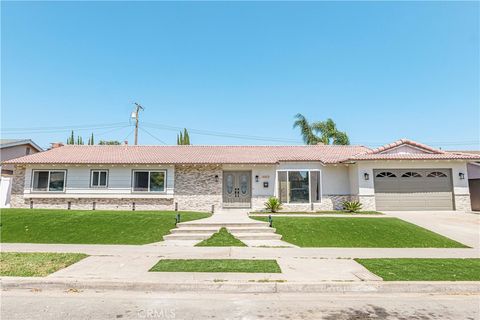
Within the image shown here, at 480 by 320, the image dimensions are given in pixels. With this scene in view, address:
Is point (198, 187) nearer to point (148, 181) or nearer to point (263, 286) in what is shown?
point (148, 181)

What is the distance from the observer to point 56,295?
18.3 feet

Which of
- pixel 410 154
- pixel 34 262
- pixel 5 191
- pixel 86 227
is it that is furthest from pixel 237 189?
pixel 5 191

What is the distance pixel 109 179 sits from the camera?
18.7 m

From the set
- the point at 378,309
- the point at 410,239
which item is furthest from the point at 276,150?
the point at 378,309

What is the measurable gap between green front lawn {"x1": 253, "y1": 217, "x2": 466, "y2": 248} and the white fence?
17.0 metres

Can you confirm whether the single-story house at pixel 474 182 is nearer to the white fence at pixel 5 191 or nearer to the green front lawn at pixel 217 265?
the green front lawn at pixel 217 265

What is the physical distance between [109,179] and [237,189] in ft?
26.3

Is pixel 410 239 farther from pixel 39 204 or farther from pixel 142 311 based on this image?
pixel 39 204

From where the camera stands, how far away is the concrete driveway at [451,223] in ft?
37.3

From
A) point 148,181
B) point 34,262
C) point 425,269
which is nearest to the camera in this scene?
point 425,269

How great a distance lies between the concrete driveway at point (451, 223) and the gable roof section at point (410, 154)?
314 cm

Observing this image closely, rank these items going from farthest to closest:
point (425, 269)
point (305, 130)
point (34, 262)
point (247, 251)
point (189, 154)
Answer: point (305, 130) < point (189, 154) < point (247, 251) < point (34, 262) < point (425, 269)

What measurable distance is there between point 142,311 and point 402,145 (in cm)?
1798

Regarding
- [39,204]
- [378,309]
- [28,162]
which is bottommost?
[378,309]
